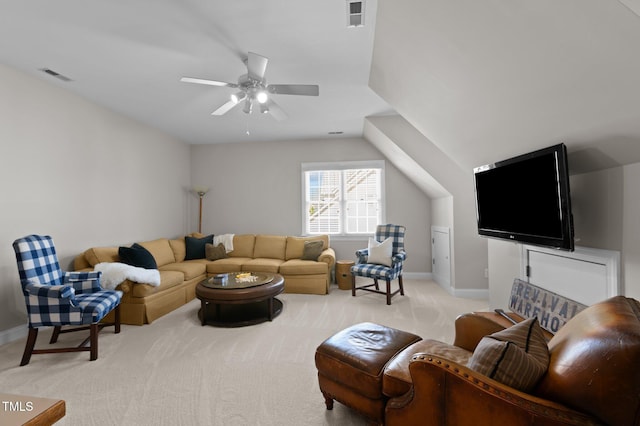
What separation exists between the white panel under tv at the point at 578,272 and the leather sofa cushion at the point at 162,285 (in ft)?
13.1

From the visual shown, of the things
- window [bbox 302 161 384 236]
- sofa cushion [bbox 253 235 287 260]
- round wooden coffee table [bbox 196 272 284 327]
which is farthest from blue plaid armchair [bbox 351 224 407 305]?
sofa cushion [bbox 253 235 287 260]

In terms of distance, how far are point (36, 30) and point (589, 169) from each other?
14.0 feet

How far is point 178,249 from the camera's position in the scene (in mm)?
5059

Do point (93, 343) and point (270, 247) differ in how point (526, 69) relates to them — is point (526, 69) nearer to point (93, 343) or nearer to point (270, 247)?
point (93, 343)

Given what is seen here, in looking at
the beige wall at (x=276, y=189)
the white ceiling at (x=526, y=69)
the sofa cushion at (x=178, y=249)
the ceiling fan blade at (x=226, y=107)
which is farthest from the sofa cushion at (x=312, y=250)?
the white ceiling at (x=526, y=69)

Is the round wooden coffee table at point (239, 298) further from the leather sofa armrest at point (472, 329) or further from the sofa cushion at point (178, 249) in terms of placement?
the leather sofa armrest at point (472, 329)

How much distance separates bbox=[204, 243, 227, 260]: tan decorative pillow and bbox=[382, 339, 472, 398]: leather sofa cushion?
4054 mm

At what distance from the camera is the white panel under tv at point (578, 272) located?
1764 mm

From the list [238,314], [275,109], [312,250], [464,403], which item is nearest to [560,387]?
[464,403]

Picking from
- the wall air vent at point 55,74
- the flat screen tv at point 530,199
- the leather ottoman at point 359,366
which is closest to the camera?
the leather ottoman at point 359,366

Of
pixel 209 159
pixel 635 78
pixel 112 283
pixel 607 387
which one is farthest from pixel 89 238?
pixel 635 78

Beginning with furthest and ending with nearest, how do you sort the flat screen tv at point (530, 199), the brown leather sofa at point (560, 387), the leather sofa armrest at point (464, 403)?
the flat screen tv at point (530, 199)
the leather sofa armrest at point (464, 403)
the brown leather sofa at point (560, 387)

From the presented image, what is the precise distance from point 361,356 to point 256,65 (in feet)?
7.75

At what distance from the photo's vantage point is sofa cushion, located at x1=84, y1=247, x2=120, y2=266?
356 cm
